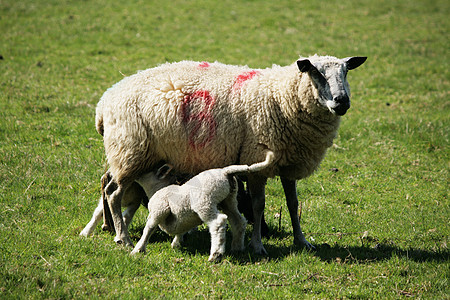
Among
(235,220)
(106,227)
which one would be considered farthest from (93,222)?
(235,220)

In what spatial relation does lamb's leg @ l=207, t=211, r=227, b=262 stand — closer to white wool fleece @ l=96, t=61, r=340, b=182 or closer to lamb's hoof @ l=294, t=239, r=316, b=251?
white wool fleece @ l=96, t=61, r=340, b=182

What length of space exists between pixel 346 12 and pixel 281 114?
48.8ft

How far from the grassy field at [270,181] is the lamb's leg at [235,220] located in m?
0.15

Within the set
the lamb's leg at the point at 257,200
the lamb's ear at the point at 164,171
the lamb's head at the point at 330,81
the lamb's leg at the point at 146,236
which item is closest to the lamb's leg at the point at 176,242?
the lamb's leg at the point at 146,236

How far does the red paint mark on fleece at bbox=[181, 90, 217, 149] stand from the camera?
589 cm

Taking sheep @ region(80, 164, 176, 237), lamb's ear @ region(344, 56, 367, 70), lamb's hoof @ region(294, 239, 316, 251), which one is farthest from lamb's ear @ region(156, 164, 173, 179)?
lamb's ear @ region(344, 56, 367, 70)

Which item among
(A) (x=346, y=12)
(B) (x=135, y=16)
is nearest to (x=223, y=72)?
(B) (x=135, y=16)

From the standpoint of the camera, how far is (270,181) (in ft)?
27.3

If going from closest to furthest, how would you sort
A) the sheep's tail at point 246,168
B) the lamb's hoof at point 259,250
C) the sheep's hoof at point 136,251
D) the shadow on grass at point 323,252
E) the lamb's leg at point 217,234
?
the lamb's leg at point 217,234, the sheep's tail at point 246,168, the sheep's hoof at point 136,251, the shadow on grass at point 323,252, the lamb's hoof at point 259,250

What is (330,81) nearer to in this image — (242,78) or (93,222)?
(242,78)

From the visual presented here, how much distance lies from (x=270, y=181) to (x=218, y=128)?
2.67 m

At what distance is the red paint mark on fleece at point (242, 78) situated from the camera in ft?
20.1

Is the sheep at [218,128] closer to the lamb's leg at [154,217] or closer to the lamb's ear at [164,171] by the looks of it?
the lamb's ear at [164,171]

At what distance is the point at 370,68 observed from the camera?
14.3 meters
